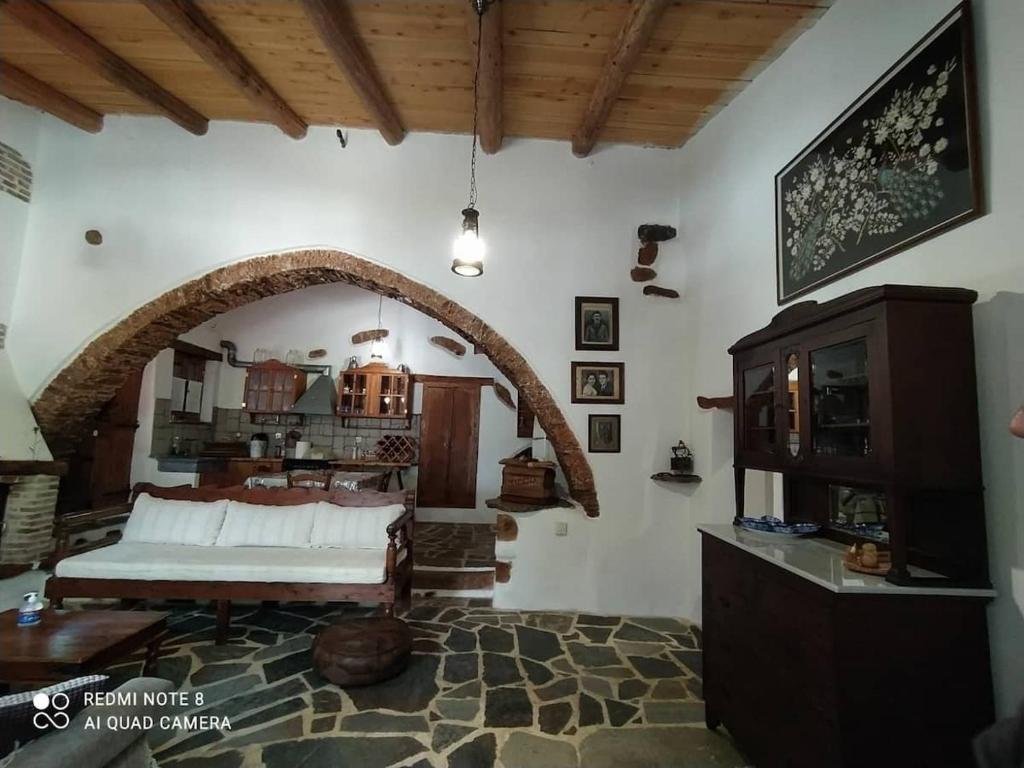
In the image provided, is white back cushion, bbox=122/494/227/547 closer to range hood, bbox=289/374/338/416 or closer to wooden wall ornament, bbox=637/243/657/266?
range hood, bbox=289/374/338/416

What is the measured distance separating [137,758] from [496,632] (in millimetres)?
2130

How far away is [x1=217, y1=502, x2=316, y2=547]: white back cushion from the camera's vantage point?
10.8 feet

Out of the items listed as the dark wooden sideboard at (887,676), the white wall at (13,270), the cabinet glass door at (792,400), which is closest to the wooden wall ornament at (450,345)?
the white wall at (13,270)

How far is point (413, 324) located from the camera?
6.62 m

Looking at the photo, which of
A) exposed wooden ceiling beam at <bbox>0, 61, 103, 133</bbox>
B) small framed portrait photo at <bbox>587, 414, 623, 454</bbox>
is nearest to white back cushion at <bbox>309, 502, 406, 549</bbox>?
small framed portrait photo at <bbox>587, 414, 623, 454</bbox>

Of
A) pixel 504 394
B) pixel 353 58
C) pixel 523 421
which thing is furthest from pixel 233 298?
pixel 523 421

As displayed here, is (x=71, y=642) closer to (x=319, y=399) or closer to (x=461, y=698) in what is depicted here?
(x=461, y=698)

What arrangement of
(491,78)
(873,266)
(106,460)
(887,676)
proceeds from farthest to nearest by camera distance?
1. (106,460)
2. (491,78)
3. (873,266)
4. (887,676)

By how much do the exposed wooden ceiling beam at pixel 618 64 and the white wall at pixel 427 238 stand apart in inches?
13.9

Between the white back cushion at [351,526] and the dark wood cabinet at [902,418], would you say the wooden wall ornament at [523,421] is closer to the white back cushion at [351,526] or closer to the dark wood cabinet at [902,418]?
the white back cushion at [351,526]

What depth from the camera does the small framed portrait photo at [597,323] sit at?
3597 millimetres

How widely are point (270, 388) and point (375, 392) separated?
1525mm

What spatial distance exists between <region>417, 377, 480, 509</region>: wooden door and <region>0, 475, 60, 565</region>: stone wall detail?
372 cm

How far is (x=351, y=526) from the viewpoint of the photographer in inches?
133
